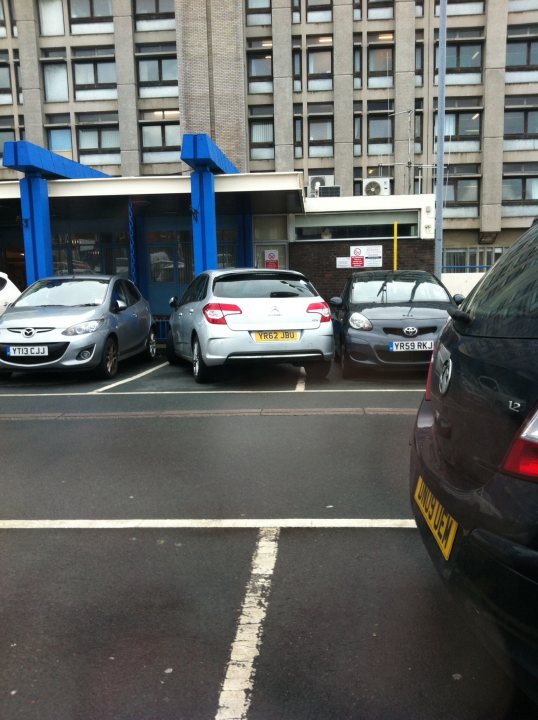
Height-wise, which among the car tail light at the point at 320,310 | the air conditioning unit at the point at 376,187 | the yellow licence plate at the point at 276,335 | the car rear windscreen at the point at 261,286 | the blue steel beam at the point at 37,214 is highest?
the air conditioning unit at the point at 376,187

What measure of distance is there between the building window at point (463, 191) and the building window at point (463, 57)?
5.13 m

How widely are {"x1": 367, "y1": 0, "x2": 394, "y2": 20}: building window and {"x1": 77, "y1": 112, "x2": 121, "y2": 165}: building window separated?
16462 mm

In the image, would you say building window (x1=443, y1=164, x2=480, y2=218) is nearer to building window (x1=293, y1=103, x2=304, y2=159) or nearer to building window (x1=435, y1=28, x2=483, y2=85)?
building window (x1=435, y1=28, x2=483, y2=85)

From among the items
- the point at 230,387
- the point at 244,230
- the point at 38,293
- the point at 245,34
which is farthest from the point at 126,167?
the point at 230,387

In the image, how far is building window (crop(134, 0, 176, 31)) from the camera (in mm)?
37094

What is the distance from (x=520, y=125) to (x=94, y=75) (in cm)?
2601

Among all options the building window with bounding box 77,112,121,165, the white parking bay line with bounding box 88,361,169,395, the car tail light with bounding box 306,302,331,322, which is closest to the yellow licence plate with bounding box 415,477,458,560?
the car tail light with bounding box 306,302,331,322

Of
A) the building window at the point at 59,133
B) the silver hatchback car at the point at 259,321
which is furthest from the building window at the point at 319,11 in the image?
the silver hatchback car at the point at 259,321

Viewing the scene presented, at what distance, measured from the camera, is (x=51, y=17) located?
38156mm

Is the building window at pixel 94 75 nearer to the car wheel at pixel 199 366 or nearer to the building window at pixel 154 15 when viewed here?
the building window at pixel 154 15

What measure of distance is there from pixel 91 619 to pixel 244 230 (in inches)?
719

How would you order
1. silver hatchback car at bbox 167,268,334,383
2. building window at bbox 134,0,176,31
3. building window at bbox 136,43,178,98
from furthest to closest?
1. building window at bbox 136,43,178,98
2. building window at bbox 134,0,176,31
3. silver hatchback car at bbox 167,268,334,383

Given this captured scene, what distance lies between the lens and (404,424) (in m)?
6.13

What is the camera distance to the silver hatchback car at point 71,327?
8.70m
